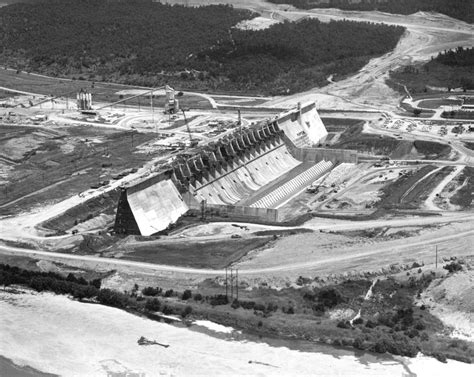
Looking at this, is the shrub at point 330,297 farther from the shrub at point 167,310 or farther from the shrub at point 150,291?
the shrub at point 150,291

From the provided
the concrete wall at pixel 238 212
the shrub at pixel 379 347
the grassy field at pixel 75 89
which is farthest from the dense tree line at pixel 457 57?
the shrub at pixel 379 347

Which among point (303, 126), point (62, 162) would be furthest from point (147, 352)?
point (303, 126)

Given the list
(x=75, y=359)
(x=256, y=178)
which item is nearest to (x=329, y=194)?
(x=256, y=178)

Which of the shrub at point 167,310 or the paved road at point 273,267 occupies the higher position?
the paved road at point 273,267

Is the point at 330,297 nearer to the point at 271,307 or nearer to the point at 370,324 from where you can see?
the point at 271,307

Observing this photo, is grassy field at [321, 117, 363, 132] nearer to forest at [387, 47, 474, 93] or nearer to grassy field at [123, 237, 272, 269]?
forest at [387, 47, 474, 93]

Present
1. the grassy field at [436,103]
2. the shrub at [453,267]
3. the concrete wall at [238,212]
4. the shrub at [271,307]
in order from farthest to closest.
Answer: the grassy field at [436,103] → the concrete wall at [238,212] → the shrub at [453,267] → the shrub at [271,307]

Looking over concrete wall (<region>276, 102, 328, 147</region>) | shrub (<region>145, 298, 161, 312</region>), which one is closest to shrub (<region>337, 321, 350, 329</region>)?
shrub (<region>145, 298, 161, 312</region>)
